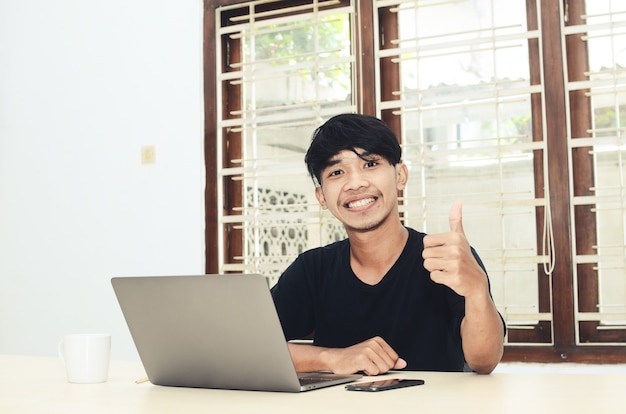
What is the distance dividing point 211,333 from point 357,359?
1.14 ft

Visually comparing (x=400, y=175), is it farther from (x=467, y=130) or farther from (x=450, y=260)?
(x=467, y=130)

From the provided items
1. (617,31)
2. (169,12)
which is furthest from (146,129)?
(617,31)

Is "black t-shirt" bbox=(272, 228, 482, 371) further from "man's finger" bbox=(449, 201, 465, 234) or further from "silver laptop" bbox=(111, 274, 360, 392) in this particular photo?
"silver laptop" bbox=(111, 274, 360, 392)

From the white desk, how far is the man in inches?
16.7

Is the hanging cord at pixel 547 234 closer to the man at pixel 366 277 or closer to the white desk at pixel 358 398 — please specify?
the man at pixel 366 277

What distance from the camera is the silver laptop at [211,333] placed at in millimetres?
1144

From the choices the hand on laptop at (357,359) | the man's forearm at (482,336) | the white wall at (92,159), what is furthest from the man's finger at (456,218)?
the white wall at (92,159)

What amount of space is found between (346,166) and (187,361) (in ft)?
2.66

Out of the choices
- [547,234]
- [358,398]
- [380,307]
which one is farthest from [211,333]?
[547,234]

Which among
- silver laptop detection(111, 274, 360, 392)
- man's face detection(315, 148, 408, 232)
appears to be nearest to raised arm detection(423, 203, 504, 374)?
silver laptop detection(111, 274, 360, 392)

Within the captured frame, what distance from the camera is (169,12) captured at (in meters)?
3.46

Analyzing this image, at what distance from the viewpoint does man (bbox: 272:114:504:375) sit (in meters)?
1.78

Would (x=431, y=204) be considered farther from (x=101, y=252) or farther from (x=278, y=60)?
(x=101, y=252)

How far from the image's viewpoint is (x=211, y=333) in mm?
1204
